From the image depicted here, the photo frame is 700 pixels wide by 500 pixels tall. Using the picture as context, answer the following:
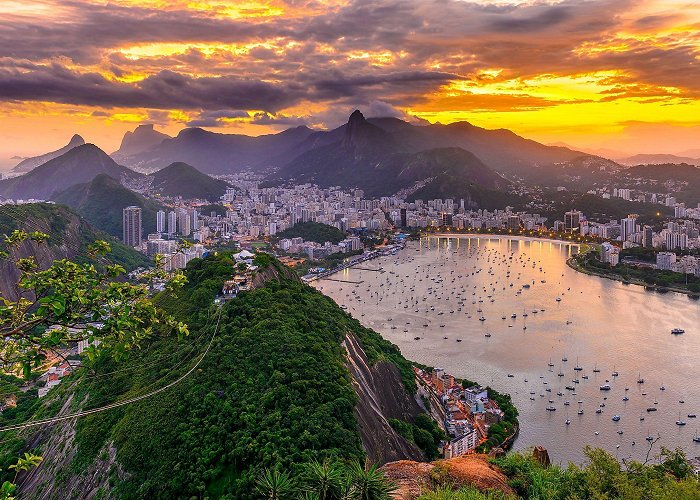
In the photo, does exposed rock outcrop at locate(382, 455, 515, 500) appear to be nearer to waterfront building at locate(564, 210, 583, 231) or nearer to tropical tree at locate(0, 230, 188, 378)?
tropical tree at locate(0, 230, 188, 378)

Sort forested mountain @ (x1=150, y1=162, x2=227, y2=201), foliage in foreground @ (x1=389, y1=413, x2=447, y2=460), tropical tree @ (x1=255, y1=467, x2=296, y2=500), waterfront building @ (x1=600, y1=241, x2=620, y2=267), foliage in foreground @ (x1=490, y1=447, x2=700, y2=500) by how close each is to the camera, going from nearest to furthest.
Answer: tropical tree @ (x1=255, y1=467, x2=296, y2=500)
foliage in foreground @ (x1=490, y1=447, x2=700, y2=500)
foliage in foreground @ (x1=389, y1=413, x2=447, y2=460)
waterfront building @ (x1=600, y1=241, x2=620, y2=267)
forested mountain @ (x1=150, y1=162, x2=227, y2=201)

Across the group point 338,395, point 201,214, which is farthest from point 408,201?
point 338,395

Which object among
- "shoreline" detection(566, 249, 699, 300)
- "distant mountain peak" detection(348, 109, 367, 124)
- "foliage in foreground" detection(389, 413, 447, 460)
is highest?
"distant mountain peak" detection(348, 109, 367, 124)

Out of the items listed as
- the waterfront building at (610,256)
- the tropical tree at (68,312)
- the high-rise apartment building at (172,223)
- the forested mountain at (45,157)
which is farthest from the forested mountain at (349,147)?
the tropical tree at (68,312)

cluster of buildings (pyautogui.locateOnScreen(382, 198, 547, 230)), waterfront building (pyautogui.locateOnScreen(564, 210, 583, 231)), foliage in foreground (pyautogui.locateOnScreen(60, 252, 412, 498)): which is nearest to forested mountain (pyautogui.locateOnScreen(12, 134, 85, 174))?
cluster of buildings (pyautogui.locateOnScreen(382, 198, 547, 230))

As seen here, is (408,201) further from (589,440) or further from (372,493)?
(372,493)

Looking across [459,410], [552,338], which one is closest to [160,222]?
[552,338]
